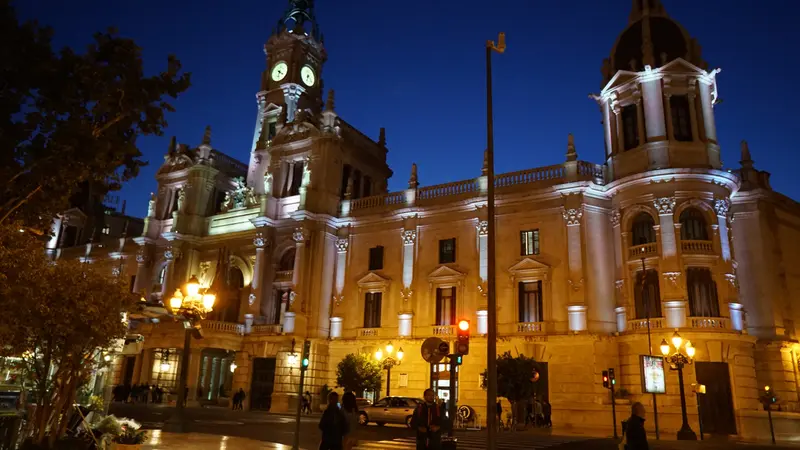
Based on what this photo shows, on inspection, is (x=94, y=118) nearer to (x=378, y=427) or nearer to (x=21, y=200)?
(x=21, y=200)

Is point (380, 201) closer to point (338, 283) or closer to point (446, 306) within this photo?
point (338, 283)

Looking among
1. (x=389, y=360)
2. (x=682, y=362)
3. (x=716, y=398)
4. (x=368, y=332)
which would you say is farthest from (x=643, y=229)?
(x=368, y=332)

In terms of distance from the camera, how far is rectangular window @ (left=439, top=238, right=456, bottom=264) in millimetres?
36406

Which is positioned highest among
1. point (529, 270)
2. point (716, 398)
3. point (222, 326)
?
point (529, 270)

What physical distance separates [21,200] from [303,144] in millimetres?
32152

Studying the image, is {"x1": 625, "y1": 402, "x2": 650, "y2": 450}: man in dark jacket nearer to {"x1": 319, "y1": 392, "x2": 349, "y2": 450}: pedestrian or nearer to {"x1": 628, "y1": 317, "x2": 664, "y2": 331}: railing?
{"x1": 319, "y1": 392, "x2": 349, "y2": 450}: pedestrian

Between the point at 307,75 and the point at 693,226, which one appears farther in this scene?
the point at 307,75

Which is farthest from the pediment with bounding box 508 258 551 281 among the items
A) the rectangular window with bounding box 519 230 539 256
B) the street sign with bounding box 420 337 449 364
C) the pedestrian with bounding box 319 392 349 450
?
the pedestrian with bounding box 319 392 349 450

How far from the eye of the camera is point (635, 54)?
3400 centimetres

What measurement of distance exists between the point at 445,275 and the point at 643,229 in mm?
11199

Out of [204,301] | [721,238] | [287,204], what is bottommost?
[204,301]

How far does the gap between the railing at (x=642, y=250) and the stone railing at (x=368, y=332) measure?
50.2ft

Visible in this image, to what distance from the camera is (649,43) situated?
3300cm

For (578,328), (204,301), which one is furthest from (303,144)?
(204,301)
